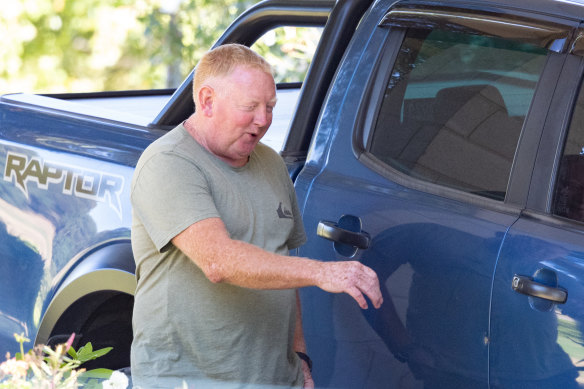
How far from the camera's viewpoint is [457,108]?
8.86 ft

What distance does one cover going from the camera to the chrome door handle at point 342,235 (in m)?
2.71

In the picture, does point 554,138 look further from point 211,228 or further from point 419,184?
point 211,228

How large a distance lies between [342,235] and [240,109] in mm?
577

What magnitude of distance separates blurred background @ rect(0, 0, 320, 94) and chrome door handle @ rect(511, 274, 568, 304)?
5833mm

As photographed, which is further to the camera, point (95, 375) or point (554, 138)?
point (554, 138)

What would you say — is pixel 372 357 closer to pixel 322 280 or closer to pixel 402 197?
pixel 402 197

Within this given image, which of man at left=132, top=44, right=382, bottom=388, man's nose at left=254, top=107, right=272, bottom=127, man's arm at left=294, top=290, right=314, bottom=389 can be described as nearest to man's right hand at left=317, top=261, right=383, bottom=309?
man at left=132, top=44, right=382, bottom=388

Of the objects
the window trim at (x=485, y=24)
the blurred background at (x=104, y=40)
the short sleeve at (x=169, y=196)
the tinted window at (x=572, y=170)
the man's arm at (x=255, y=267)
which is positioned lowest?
the blurred background at (x=104, y=40)

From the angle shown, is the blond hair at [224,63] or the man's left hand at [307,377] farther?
the man's left hand at [307,377]

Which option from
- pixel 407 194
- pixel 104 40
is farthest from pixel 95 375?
pixel 104 40

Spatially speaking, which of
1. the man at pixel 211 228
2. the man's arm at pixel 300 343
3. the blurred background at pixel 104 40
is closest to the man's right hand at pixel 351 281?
the man at pixel 211 228

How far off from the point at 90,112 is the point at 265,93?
1.41 meters

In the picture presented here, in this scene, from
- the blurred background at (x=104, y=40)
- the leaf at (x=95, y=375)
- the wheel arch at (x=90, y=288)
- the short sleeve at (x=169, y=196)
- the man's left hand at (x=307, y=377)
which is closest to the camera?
the leaf at (x=95, y=375)

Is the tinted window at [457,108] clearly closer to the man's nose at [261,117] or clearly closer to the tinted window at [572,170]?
the tinted window at [572,170]
